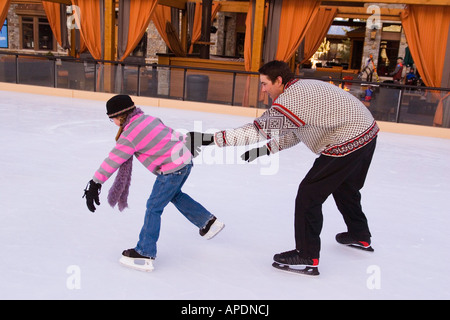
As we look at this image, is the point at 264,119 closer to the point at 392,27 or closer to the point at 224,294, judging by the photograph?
the point at 224,294

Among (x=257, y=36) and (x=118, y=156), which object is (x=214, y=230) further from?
(x=257, y=36)

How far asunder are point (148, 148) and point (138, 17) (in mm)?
8018

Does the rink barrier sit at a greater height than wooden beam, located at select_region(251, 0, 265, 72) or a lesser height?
lesser

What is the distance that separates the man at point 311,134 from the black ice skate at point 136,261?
670 millimetres

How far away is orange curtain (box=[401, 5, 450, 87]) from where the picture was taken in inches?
324

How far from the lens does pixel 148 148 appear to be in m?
2.31

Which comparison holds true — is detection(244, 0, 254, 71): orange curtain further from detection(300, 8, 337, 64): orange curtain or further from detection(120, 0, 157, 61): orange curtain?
detection(300, 8, 337, 64): orange curtain

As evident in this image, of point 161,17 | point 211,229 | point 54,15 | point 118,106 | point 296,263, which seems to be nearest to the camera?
point 118,106

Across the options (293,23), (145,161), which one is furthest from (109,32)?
(145,161)

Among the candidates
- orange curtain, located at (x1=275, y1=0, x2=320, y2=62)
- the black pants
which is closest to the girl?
the black pants

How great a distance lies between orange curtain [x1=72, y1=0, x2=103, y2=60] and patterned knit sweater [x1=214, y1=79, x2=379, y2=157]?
8536mm

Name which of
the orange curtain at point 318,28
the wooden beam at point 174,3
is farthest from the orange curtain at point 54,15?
the orange curtain at point 318,28

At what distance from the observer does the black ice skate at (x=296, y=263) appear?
8.23ft
